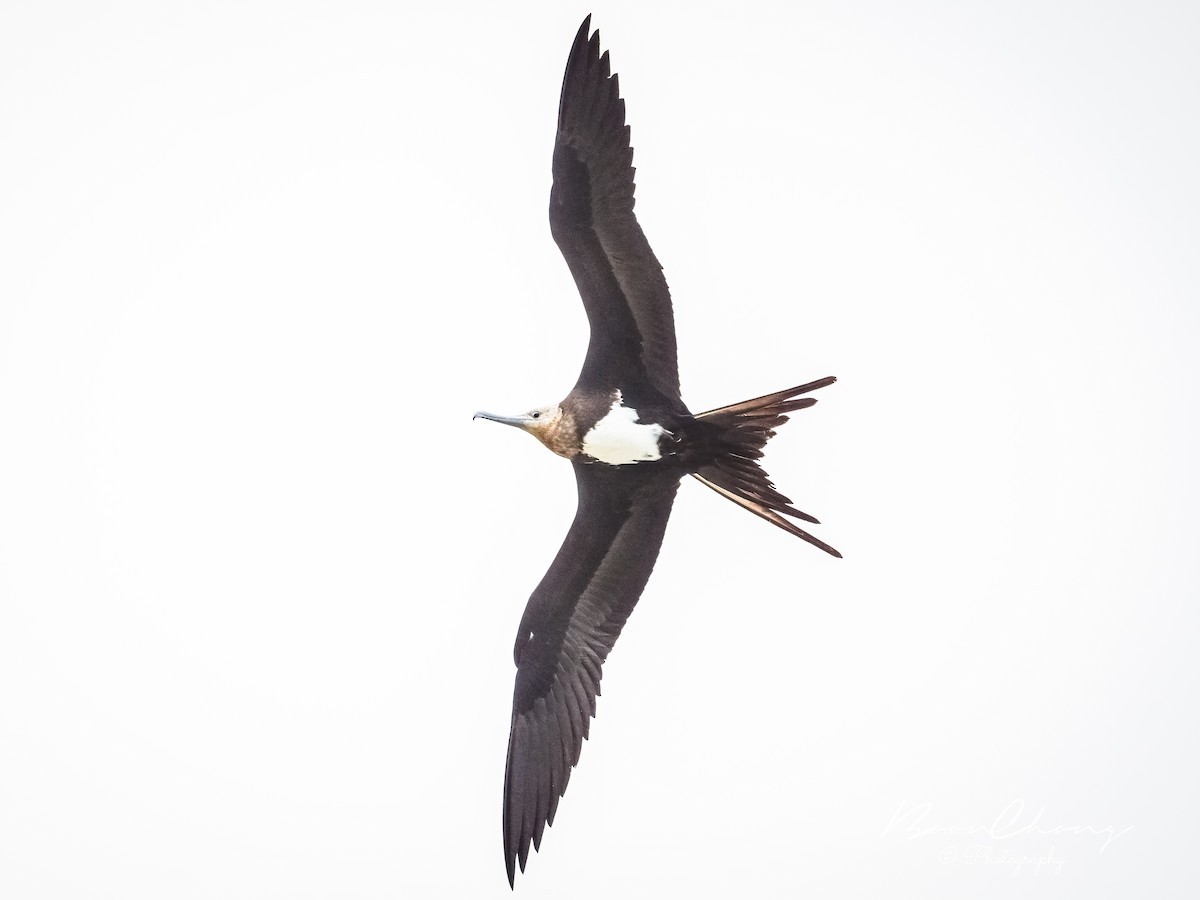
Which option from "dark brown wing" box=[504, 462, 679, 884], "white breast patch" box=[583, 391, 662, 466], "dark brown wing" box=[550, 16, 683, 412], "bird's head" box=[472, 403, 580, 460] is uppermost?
"dark brown wing" box=[550, 16, 683, 412]

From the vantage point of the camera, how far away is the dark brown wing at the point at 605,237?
291 inches

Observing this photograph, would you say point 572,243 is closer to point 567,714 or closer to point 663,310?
point 663,310

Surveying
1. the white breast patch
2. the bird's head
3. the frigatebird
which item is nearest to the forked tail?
the frigatebird

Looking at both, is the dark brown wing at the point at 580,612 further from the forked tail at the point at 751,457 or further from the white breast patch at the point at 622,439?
the forked tail at the point at 751,457

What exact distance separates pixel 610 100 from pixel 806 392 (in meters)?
1.75

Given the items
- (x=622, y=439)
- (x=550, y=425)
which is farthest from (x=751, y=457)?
(x=550, y=425)

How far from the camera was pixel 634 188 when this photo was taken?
7484 mm

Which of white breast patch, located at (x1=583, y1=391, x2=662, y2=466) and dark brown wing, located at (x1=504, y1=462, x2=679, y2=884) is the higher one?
white breast patch, located at (x1=583, y1=391, x2=662, y2=466)

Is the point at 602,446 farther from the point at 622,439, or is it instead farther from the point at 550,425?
the point at 550,425

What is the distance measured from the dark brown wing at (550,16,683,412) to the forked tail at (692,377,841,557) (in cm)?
43

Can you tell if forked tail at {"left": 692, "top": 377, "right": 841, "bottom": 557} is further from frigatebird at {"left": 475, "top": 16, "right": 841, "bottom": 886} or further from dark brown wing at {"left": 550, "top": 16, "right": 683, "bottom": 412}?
dark brown wing at {"left": 550, "top": 16, "right": 683, "bottom": 412}

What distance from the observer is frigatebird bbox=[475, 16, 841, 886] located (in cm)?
738

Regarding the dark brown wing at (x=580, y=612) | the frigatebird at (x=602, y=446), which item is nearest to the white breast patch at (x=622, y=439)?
the frigatebird at (x=602, y=446)

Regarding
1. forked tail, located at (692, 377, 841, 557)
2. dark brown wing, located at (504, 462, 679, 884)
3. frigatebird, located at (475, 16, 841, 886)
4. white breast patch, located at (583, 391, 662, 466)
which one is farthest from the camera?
dark brown wing, located at (504, 462, 679, 884)
